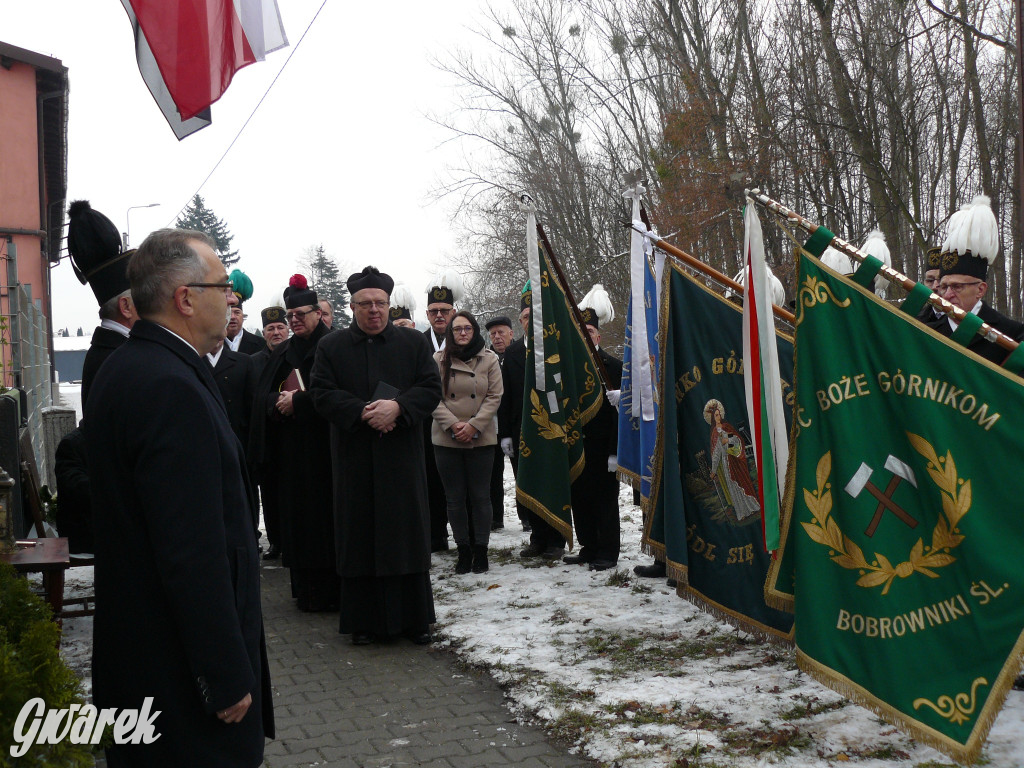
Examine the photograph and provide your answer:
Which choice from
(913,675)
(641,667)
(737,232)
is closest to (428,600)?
(641,667)

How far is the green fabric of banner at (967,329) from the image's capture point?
12.2 feet

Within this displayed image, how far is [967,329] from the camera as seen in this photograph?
375cm

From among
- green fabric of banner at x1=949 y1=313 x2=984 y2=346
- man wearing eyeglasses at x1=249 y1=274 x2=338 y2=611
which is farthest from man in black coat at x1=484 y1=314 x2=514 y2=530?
green fabric of banner at x1=949 y1=313 x2=984 y2=346

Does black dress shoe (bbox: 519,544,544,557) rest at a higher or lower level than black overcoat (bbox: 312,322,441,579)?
lower

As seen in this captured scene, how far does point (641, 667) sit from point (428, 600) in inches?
61.1

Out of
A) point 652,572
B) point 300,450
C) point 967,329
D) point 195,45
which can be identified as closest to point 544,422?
point 652,572

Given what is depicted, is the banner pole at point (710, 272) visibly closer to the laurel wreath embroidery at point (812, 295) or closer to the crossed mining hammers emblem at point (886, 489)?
the laurel wreath embroidery at point (812, 295)

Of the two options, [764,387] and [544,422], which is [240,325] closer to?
[544,422]

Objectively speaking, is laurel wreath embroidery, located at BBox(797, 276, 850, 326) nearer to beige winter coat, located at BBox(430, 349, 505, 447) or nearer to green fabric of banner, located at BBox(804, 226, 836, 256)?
green fabric of banner, located at BBox(804, 226, 836, 256)

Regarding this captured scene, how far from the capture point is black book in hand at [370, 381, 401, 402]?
253 inches

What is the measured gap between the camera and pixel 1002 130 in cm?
1488

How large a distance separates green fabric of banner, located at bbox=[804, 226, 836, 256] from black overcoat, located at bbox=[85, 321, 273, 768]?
2560 mm

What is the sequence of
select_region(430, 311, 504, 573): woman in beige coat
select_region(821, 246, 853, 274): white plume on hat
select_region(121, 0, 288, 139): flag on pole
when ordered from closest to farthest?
select_region(121, 0, 288, 139): flag on pole, select_region(821, 246, 853, 274): white plume on hat, select_region(430, 311, 504, 573): woman in beige coat

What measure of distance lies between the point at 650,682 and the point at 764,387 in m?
1.72
